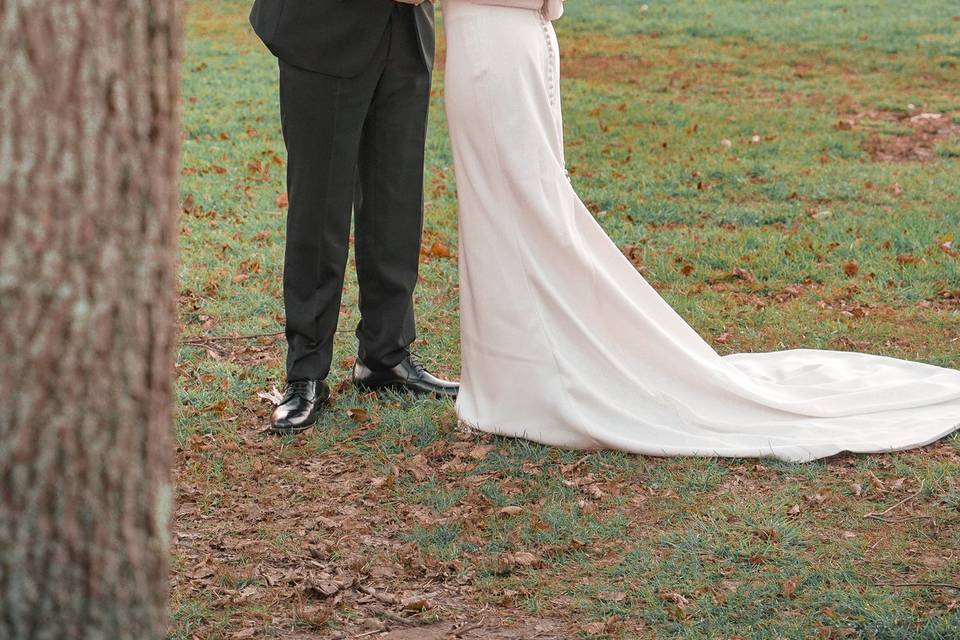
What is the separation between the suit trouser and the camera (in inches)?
Result: 180

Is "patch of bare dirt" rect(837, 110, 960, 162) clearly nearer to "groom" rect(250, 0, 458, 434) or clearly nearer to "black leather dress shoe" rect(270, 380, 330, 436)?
"groom" rect(250, 0, 458, 434)

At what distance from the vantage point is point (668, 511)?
12.7 feet

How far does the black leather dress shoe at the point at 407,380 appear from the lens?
4980mm

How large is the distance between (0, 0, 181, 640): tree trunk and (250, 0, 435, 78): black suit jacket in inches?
103

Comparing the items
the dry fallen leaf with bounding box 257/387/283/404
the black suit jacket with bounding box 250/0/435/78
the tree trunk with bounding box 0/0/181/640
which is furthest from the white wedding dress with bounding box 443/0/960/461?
the tree trunk with bounding box 0/0/181/640

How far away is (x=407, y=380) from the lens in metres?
5.00

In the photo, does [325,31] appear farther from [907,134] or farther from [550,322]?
[907,134]

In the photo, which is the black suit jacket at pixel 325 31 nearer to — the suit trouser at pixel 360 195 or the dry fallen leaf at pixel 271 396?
the suit trouser at pixel 360 195

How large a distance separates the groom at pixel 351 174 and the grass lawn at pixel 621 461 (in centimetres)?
23

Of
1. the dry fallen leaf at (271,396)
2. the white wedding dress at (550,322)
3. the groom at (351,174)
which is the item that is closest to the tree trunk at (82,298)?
the white wedding dress at (550,322)

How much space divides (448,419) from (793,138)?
6368 mm

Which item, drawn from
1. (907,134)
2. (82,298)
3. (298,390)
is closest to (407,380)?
(298,390)

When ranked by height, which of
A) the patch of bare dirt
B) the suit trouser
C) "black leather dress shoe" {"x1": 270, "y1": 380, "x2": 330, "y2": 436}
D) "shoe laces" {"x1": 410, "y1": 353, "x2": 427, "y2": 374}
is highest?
the suit trouser

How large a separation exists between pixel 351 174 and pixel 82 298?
2.89 metres
